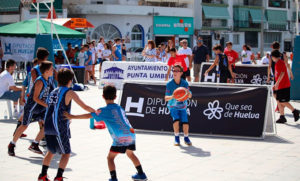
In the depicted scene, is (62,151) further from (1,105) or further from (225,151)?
(1,105)

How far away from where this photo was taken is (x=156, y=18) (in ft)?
188

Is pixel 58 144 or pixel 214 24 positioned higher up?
pixel 214 24

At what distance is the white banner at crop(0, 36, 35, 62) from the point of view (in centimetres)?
2245

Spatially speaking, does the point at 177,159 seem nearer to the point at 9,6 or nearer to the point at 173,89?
the point at 173,89

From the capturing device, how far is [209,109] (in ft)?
34.6

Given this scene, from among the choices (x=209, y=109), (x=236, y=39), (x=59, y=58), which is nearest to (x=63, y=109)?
(x=209, y=109)

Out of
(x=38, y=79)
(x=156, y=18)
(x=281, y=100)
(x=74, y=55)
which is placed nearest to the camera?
(x=38, y=79)

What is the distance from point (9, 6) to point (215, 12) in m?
28.5

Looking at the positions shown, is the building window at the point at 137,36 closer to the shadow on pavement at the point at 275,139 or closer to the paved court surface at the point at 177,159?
the paved court surface at the point at 177,159

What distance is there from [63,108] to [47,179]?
88 centimetres

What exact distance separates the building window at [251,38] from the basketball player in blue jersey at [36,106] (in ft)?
219

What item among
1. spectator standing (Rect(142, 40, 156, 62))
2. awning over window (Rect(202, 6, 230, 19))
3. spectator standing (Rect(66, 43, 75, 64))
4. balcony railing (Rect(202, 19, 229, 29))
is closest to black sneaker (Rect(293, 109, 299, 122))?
spectator standing (Rect(142, 40, 156, 62))

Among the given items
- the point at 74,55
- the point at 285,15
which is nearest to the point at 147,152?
the point at 74,55

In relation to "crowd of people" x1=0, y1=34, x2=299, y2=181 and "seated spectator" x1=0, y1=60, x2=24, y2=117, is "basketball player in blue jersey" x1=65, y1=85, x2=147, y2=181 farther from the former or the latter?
"seated spectator" x1=0, y1=60, x2=24, y2=117
